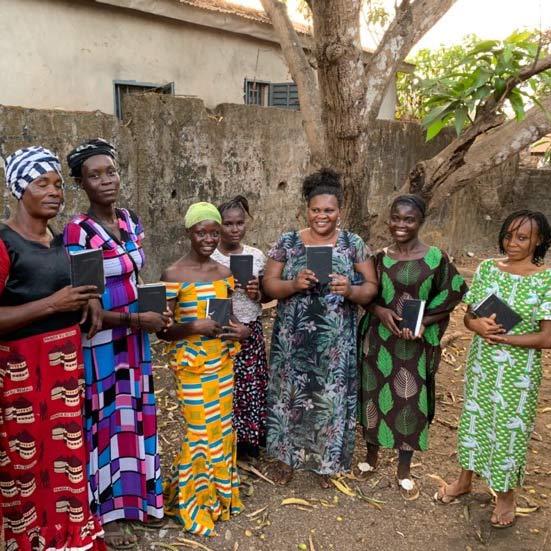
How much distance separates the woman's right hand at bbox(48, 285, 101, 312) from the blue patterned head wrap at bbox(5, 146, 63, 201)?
42 cm

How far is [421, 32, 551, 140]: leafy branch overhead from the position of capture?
3934 mm

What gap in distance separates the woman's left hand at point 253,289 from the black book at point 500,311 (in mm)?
1209

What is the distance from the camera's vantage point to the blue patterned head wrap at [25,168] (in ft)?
7.37

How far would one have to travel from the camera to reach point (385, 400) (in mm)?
3309

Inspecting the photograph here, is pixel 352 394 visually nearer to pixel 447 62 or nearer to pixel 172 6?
pixel 172 6

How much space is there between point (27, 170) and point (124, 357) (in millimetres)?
982

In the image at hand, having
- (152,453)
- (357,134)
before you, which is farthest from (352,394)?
(357,134)

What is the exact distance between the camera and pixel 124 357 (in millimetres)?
2725

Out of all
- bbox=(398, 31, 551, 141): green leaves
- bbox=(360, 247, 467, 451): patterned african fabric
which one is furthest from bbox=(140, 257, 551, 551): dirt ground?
bbox=(398, 31, 551, 141): green leaves

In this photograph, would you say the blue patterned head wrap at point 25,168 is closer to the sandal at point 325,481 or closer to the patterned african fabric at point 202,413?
the patterned african fabric at point 202,413

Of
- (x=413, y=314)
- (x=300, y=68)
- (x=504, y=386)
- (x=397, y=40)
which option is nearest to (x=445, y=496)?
(x=504, y=386)

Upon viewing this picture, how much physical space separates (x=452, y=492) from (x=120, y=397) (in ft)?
6.59

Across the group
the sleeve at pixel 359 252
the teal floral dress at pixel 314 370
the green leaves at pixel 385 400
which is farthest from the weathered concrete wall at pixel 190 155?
the green leaves at pixel 385 400

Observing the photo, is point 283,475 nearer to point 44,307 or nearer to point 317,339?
point 317,339
